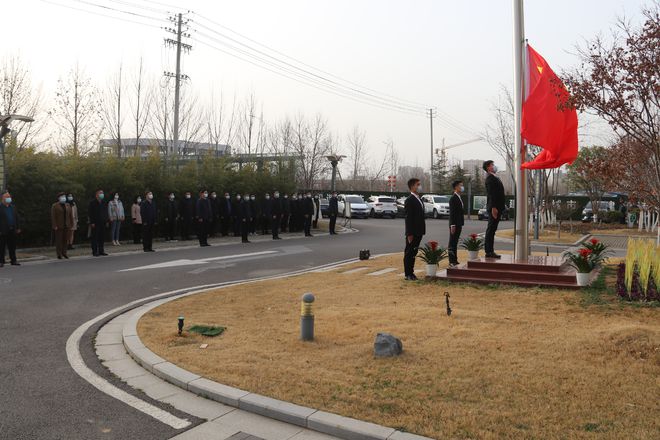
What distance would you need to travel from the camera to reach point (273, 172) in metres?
27.5

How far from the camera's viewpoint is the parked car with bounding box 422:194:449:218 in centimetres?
4056

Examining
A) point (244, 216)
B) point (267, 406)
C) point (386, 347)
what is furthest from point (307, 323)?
point (244, 216)

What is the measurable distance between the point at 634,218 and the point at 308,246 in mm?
21163

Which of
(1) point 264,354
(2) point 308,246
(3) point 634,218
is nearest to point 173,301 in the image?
(1) point 264,354

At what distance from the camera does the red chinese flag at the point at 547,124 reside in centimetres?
1021

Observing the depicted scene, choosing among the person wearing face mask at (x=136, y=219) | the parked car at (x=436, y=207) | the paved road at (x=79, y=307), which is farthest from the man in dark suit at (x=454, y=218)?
the parked car at (x=436, y=207)

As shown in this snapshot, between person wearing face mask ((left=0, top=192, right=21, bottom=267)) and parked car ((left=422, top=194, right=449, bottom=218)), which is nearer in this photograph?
person wearing face mask ((left=0, top=192, right=21, bottom=267))

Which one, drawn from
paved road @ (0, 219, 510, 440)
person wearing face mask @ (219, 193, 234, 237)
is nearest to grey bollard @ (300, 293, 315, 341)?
paved road @ (0, 219, 510, 440)

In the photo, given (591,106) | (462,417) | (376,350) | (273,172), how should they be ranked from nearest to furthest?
(462,417) < (376,350) < (591,106) < (273,172)

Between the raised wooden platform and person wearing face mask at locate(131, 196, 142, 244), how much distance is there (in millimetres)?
11825

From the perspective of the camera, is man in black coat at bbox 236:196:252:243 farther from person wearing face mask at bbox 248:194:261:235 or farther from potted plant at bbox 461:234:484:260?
potted plant at bbox 461:234:484:260

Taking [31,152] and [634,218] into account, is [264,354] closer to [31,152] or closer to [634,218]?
[31,152]

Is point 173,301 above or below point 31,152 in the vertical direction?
below

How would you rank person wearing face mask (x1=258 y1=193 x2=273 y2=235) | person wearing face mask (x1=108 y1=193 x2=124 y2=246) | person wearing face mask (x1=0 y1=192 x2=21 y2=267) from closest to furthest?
person wearing face mask (x1=0 y1=192 x2=21 y2=267)
person wearing face mask (x1=108 y1=193 x2=124 y2=246)
person wearing face mask (x1=258 y1=193 x2=273 y2=235)
